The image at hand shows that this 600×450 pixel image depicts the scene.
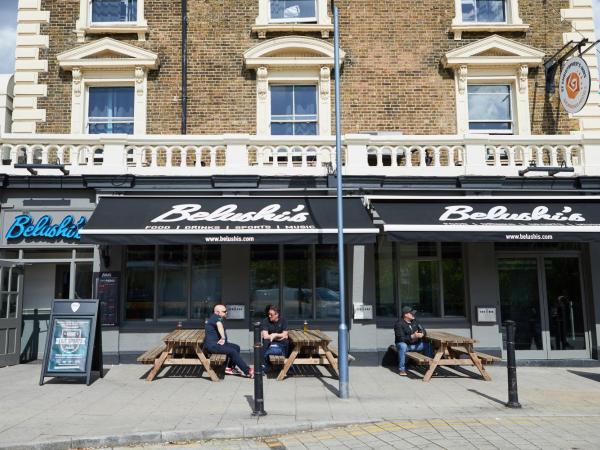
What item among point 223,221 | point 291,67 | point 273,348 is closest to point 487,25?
point 291,67

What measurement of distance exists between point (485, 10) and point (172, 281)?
429 inches

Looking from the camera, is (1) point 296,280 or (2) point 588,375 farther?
(1) point 296,280

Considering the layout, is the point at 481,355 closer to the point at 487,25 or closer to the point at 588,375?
the point at 588,375

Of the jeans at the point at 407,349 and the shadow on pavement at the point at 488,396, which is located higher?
the jeans at the point at 407,349

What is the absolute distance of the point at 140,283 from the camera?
12.0m

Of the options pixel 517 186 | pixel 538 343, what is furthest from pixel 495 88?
pixel 538 343

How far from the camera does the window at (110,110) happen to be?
13.8m

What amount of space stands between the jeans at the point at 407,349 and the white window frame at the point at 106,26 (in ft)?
32.8

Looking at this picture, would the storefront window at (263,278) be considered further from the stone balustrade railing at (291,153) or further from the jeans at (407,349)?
the jeans at (407,349)

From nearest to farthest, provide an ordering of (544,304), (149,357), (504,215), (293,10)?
(149,357), (504,215), (544,304), (293,10)

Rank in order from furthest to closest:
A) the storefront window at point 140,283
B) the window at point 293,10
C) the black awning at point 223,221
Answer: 1. the window at point 293,10
2. the storefront window at point 140,283
3. the black awning at point 223,221

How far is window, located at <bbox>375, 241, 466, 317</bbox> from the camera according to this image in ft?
39.5

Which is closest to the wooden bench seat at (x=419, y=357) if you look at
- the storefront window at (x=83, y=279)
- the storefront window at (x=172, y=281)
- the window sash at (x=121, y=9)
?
the storefront window at (x=172, y=281)

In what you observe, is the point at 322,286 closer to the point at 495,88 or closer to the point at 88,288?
the point at 88,288
